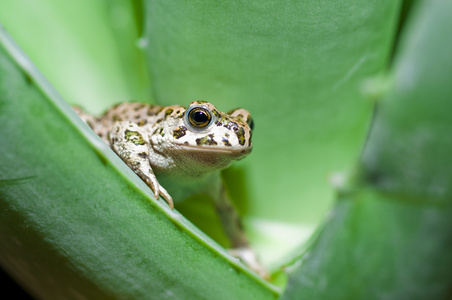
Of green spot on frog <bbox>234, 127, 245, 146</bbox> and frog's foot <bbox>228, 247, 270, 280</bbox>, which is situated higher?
green spot on frog <bbox>234, 127, 245, 146</bbox>

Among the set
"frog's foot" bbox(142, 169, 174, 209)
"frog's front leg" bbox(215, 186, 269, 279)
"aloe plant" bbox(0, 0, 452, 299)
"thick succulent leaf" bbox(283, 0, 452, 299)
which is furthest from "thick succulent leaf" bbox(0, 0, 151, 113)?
"thick succulent leaf" bbox(283, 0, 452, 299)

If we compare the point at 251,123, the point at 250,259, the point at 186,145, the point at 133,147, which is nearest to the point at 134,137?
the point at 133,147

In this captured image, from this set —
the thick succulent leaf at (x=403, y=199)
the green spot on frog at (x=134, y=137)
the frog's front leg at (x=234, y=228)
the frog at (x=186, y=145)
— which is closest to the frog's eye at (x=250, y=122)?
the frog at (x=186, y=145)

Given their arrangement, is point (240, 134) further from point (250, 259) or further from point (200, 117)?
point (250, 259)

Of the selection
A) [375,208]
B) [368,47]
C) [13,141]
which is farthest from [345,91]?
[13,141]

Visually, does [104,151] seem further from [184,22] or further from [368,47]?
[368,47]

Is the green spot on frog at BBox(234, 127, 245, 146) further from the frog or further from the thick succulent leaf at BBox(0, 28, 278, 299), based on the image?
the thick succulent leaf at BBox(0, 28, 278, 299)
